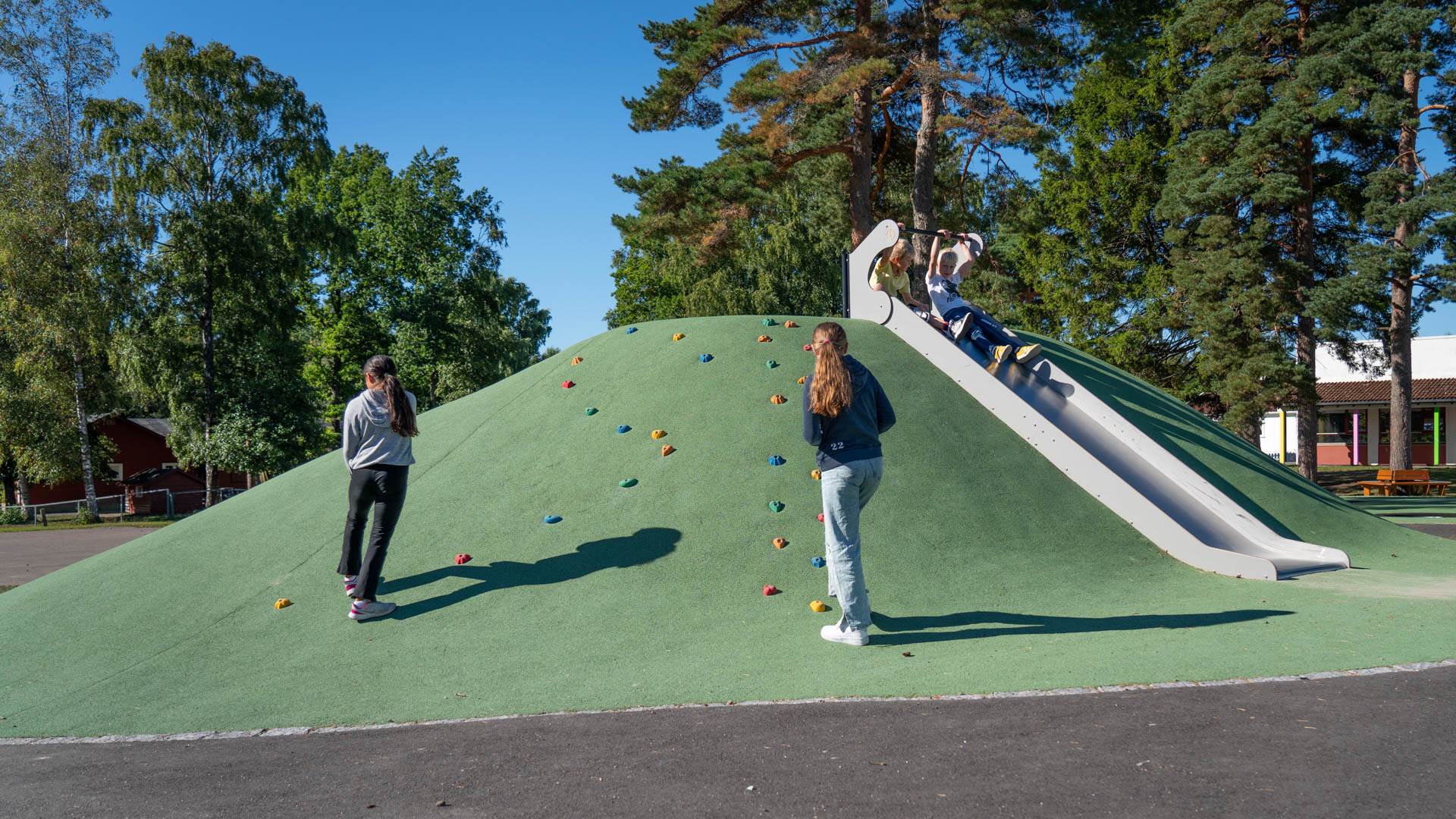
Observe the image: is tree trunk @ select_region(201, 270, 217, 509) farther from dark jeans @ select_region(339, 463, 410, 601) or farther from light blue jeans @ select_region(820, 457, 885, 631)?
light blue jeans @ select_region(820, 457, 885, 631)

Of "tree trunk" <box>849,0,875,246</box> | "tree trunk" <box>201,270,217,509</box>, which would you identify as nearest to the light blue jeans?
"tree trunk" <box>849,0,875,246</box>

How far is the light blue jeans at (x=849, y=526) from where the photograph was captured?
5219 mm

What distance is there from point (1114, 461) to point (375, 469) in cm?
704

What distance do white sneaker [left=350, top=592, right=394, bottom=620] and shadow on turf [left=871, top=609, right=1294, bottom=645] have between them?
140 inches

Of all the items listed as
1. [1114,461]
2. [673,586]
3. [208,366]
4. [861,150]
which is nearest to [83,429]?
[208,366]

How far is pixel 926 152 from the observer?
21500 millimetres

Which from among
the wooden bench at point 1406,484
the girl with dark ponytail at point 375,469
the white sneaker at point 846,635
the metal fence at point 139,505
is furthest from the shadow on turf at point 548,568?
the metal fence at point 139,505

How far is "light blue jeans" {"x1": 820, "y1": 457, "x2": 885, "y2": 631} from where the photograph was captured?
17.1 ft

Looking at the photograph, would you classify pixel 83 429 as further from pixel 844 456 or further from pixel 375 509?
pixel 844 456

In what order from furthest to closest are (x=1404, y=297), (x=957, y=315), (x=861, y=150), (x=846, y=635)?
(x=1404, y=297) < (x=861, y=150) < (x=957, y=315) < (x=846, y=635)

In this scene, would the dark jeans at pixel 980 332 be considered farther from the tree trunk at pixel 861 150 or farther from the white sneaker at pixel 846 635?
the tree trunk at pixel 861 150

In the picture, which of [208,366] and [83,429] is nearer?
[208,366]

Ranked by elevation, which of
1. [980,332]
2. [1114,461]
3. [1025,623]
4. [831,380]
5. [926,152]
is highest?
[926,152]

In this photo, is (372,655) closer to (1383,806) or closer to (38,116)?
(1383,806)
